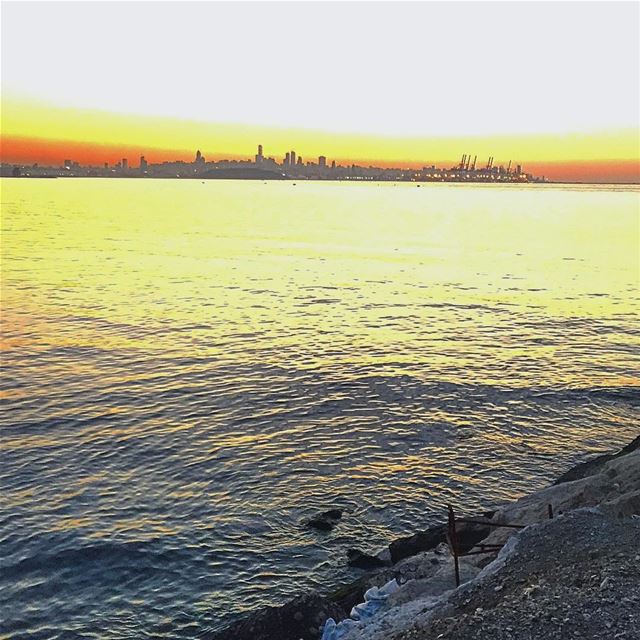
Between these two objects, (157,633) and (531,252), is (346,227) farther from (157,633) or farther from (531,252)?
(157,633)

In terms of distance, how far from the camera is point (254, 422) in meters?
31.8

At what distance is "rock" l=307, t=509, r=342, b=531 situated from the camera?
75.8 ft

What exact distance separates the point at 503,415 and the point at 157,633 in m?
21.1

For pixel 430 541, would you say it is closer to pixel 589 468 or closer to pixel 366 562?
pixel 366 562

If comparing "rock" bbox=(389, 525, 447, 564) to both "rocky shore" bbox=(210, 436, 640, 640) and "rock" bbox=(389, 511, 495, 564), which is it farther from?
"rocky shore" bbox=(210, 436, 640, 640)

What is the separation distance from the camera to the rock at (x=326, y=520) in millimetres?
23094

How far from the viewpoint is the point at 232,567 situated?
21.0 meters

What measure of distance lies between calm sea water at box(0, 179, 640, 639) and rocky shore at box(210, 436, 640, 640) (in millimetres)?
3835

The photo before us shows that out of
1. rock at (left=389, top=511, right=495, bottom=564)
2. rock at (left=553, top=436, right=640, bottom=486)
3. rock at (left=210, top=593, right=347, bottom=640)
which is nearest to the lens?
rock at (left=210, top=593, right=347, bottom=640)


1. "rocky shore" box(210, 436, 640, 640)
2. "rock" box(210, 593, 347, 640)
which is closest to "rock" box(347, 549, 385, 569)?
"rocky shore" box(210, 436, 640, 640)

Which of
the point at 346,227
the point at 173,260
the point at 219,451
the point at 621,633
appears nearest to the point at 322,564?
the point at 219,451

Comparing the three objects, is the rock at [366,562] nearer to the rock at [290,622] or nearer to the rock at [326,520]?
the rock at [326,520]

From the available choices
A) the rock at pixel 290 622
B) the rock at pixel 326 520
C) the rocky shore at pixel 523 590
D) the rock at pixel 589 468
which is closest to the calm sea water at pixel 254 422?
the rock at pixel 326 520

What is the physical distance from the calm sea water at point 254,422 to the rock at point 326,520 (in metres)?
0.49
